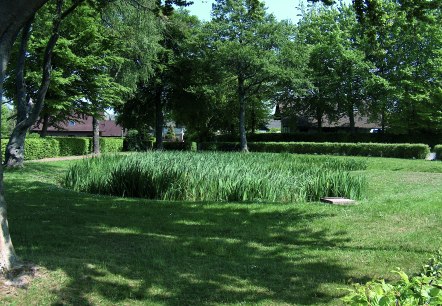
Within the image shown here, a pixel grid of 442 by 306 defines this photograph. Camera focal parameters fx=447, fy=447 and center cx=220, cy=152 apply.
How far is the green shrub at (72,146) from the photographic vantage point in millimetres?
27695

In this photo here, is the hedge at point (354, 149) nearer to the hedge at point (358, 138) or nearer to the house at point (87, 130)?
the hedge at point (358, 138)

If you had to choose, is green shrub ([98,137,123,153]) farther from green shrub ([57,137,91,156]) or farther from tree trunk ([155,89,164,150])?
green shrub ([57,137,91,156])

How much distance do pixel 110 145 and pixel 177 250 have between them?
33.3 metres

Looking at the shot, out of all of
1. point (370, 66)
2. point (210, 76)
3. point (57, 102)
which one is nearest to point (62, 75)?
point (57, 102)

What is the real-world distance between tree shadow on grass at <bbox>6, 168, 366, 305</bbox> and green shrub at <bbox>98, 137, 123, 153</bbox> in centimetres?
2698

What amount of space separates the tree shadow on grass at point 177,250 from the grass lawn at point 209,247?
0.04ft

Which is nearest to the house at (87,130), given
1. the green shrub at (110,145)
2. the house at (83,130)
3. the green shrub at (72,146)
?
the house at (83,130)

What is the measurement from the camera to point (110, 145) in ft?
124

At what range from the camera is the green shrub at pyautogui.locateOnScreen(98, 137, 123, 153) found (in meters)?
35.7

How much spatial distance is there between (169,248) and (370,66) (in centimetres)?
3646

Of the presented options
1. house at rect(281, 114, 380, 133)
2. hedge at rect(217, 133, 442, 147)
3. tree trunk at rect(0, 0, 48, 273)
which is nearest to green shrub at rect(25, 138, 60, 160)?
tree trunk at rect(0, 0, 48, 273)

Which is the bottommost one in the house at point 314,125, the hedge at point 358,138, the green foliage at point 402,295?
the green foliage at point 402,295

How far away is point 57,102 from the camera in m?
22.8

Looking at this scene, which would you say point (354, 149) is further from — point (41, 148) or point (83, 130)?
point (83, 130)
